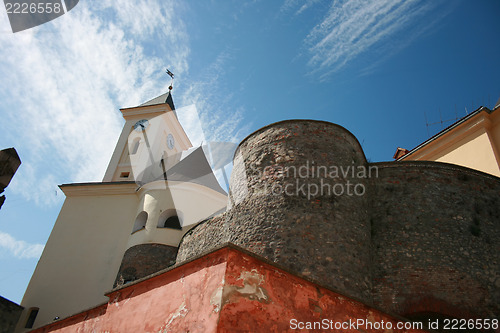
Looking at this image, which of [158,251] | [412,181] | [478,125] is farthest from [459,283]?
[158,251]

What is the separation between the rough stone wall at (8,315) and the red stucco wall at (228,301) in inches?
444

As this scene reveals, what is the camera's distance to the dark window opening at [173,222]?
16.0 meters

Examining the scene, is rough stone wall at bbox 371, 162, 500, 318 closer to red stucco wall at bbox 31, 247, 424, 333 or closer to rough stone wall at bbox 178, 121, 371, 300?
rough stone wall at bbox 178, 121, 371, 300

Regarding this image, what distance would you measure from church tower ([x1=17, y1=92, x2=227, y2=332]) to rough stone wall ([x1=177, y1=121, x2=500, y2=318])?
586cm

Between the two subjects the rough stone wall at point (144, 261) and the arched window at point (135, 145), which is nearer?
the rough stone wall at point (144, 261)

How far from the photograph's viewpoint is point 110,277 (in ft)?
51.0

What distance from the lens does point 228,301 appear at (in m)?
4.64

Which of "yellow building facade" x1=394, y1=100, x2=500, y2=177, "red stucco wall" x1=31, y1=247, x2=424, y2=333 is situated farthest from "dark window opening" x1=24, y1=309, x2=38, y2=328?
"yellow building facade" x1=394, y1=100, x2=500, y2=177

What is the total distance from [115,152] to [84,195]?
486 centimetres

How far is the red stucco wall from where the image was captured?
15.3ft

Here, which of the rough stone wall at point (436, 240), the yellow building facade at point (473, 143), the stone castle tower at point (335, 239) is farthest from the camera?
the yellow building facade at point (473, 143)

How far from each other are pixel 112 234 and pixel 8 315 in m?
4.54

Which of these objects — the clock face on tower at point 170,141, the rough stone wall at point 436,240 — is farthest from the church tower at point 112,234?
the rough stone wall at point 436,240

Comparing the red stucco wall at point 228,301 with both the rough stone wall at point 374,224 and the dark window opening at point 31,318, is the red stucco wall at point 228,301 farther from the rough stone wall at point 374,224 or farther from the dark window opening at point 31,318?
the dark window opening at point 31,318
